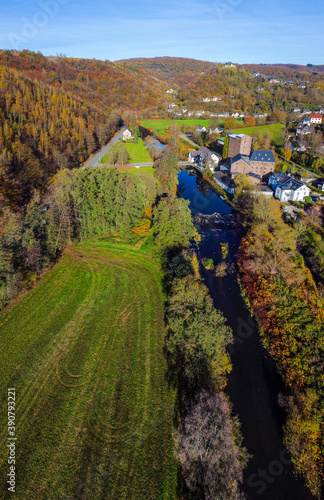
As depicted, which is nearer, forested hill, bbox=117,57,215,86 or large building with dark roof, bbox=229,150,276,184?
large building with dark roof, bbox=229,150,276,184

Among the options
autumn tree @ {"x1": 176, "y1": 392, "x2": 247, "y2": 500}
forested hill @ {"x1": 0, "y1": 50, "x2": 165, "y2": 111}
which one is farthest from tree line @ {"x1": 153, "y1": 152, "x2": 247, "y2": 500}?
forested hill @ {"x1": 0, "y1": 50, "x2": 165, "y2": 111}

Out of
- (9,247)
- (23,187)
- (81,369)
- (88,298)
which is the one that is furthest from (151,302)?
(23,187)

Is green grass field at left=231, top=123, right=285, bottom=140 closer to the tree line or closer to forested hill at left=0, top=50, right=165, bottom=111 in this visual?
forested hill at left=0, top=50, right=165, bottom=111

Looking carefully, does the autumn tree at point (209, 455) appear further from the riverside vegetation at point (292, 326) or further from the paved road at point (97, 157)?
the paved road at point (97, 157)

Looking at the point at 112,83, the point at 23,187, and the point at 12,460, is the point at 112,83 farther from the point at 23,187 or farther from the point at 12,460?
the point at 12,460

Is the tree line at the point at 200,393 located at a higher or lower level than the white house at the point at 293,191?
lower

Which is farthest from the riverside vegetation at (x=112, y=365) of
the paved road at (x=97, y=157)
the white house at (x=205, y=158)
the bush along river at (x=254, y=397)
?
the white house at (x=205, y=158)
